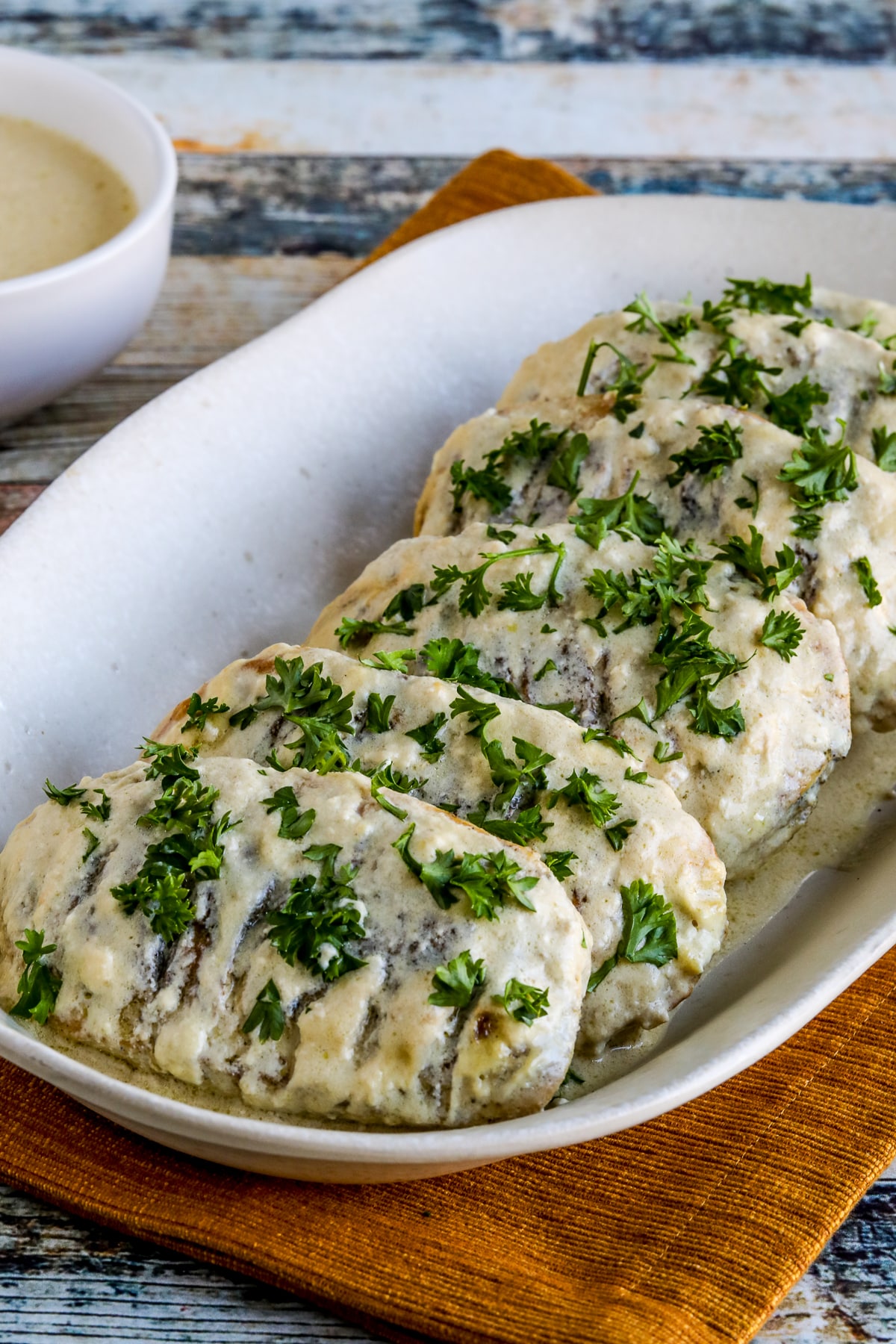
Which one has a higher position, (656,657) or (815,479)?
(815,479)

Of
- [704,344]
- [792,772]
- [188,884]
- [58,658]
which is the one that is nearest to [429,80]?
[704,344]

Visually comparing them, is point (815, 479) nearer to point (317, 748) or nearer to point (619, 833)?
point (619, 833)

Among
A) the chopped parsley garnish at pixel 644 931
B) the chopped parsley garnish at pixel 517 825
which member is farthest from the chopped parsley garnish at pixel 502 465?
the chopped parsley garnish at pixel 644 931

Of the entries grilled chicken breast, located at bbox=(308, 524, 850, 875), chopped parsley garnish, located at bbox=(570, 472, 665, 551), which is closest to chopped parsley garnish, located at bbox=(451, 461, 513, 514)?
chopped parsley garnish, located at bbox=(570, 472, 665, 551)

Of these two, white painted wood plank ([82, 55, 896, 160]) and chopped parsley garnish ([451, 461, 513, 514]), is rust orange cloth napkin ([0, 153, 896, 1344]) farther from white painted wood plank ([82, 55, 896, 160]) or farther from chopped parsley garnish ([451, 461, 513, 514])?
white painted wood plank ([82, 55, 896, 160])

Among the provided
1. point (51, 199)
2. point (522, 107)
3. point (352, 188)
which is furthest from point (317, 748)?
point (522, 107)

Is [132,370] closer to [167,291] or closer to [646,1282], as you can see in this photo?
[167,291]
